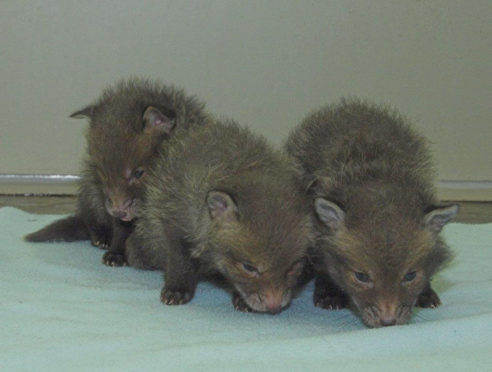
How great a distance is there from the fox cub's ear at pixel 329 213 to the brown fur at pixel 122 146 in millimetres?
1307

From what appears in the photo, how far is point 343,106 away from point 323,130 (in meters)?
0.48

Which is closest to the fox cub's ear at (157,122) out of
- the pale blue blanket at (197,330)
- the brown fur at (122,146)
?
the brown fur at (122,146)

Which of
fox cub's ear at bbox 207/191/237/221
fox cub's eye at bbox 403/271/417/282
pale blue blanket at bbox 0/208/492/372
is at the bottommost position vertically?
pale blue blanket at bbox 0/208/492/372

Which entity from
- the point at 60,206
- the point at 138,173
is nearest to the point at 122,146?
the point at 138,173

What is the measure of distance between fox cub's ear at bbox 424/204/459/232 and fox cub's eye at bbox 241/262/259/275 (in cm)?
85

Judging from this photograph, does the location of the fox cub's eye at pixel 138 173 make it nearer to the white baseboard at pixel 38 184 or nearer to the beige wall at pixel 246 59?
the beige wall at pixel 246 59

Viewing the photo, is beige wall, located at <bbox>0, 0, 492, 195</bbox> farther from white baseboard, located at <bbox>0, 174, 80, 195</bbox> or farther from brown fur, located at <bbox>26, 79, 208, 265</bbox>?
brown fur, located at <bbox>26, 79, 208, 265</bbox>

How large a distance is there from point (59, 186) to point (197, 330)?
4390mm

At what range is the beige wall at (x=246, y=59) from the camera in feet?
23.0

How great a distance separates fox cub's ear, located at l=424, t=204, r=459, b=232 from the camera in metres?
3.45

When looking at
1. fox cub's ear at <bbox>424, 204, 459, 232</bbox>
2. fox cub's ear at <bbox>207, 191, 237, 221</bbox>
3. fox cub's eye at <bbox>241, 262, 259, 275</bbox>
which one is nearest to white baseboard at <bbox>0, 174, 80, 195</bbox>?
fox cub's ear at <bbox>207, 191, 237, 221</bbox>

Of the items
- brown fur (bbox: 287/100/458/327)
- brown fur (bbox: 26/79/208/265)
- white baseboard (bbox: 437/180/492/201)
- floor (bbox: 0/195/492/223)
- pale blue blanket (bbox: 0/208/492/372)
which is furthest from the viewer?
white baseboard (bbox: 437/180/492/201)

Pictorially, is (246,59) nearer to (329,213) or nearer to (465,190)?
(465,190)

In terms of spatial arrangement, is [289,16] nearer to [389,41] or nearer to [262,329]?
[389,41]
